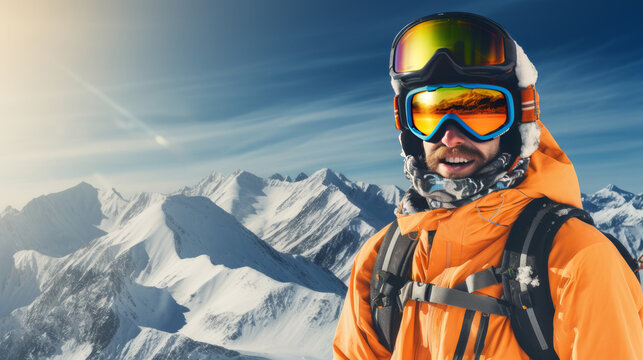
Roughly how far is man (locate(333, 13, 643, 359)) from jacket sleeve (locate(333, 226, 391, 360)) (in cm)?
1

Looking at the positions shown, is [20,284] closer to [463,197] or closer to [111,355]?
[111,355]

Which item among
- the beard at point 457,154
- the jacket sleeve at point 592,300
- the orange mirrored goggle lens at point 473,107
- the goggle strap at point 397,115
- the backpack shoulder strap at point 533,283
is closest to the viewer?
the jacket sleeve at point 592,300

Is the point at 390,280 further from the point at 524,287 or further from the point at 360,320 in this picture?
the point at 524,287

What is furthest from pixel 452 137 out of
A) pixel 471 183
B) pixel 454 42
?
pixel 454 42

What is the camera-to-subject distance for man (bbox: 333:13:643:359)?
3.49m

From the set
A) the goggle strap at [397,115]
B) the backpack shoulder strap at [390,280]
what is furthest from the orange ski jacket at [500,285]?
the goggle strap at [397,115]

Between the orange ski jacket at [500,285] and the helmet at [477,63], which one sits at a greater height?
the helmet at [477,63]

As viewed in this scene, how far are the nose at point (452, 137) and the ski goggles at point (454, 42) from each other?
27.7 inches

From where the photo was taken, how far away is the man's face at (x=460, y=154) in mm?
4469

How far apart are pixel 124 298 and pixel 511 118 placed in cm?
11382

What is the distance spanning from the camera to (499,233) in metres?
4.07

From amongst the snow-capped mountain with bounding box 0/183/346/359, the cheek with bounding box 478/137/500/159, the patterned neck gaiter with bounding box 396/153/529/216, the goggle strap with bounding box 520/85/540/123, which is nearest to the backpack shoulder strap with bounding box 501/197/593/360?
the patterned neck gaiter with bounding box 396/153/529/216

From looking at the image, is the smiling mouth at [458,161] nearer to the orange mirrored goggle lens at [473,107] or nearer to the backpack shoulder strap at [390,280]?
the orange mirrored goggle lens at [473,107]

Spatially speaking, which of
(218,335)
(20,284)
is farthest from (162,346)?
(20,284)
